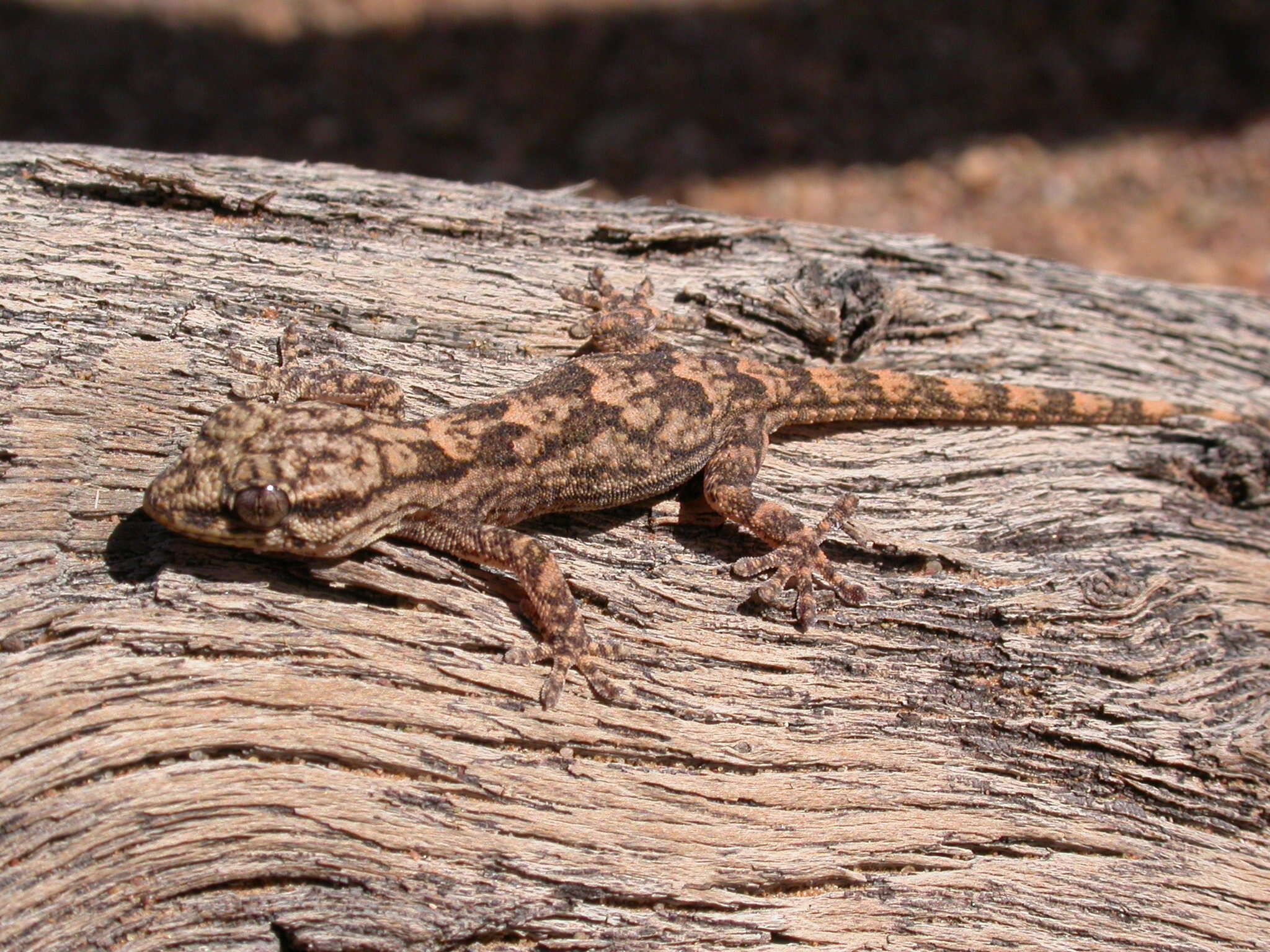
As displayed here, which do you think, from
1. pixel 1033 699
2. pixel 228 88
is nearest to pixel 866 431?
Answer: pixel 1033 699

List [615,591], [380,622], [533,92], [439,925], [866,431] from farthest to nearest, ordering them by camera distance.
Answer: [533,92] < [866,431] < [615,591] < [380,622] < [439,925]

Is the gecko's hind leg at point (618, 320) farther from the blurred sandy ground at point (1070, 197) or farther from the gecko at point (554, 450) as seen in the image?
the blurred sandy ground at point (1070, 197)

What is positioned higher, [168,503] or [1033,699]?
[168,503]

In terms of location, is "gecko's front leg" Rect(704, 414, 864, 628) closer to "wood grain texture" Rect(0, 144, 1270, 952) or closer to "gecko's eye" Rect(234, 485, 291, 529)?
"wood grain texture" Rect(0, 144, 1270, 952)

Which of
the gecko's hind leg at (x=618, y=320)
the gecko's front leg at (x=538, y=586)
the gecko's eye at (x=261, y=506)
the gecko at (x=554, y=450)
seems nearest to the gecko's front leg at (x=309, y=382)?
the gecko at (x=554, y=450)

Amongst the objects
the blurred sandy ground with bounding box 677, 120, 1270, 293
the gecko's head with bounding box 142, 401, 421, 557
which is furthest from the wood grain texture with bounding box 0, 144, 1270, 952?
the blurred sandy ground with bounding box 677, 120, 1270, 293

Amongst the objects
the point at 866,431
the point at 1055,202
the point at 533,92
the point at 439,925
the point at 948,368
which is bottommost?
the point at 439,925

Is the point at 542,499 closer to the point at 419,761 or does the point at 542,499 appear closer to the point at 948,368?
the point at 419,761
